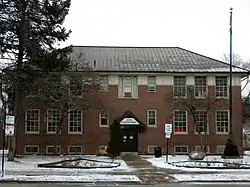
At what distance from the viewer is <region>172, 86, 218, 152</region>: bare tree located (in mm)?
36375

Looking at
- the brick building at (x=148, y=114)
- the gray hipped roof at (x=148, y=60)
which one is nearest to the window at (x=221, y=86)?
the brick building at (x=148, y=114)

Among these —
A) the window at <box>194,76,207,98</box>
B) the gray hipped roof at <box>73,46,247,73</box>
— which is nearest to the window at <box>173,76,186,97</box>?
the gray hipped roof at <box>73,46,247,73</box>

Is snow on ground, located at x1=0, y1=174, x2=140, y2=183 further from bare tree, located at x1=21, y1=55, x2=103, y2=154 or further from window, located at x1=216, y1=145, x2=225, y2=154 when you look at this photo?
window, located at x1=216, y1=145, x2=225, y2=154

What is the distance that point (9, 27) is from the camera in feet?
86.1

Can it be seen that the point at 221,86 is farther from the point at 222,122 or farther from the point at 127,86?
the point at 127,86

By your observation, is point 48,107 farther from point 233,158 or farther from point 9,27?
point 233,158

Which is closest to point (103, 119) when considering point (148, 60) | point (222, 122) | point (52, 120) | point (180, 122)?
point (52, 120)

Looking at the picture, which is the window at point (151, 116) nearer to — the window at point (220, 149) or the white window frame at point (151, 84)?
the white window frame at point (151, 84)

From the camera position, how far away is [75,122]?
39.7m

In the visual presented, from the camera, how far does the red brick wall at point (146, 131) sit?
129ft

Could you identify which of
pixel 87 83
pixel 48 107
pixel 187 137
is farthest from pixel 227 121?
pixel 48 107

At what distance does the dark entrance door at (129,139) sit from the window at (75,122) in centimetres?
428

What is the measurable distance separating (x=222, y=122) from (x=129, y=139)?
908 cm

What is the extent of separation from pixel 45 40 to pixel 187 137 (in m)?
17.7
